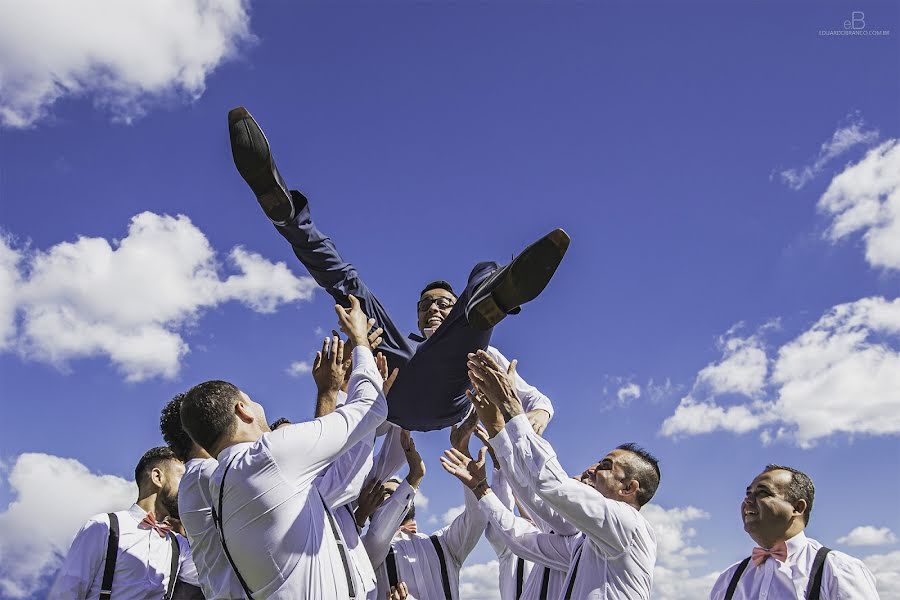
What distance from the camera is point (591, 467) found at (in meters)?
6.38

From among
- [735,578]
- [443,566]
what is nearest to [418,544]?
[443,566]

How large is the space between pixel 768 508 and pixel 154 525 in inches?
195

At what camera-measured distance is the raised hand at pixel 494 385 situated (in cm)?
495

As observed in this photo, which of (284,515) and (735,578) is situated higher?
(735,578)

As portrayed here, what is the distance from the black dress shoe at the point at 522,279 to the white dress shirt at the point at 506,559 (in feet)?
6.39

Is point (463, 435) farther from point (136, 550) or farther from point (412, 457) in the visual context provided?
point (136, 550)

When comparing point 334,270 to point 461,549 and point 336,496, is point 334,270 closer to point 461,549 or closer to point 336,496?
point 336,496

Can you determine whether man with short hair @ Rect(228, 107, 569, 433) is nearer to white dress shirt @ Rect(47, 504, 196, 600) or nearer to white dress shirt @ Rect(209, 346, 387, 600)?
white dress shirt @ Rect(209, 346, 387, 600)

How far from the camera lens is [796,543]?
623 cm

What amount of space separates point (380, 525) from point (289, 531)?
264cm

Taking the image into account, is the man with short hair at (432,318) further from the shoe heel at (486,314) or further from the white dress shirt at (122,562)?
the white dress shirt at (122,562)

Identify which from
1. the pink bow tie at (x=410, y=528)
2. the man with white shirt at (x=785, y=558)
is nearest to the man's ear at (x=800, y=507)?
the man with white shirt at (x=785, y=558)

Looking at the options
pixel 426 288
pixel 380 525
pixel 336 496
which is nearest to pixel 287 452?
pixel 336 496

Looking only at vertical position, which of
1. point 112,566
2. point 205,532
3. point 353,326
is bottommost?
point 205,532
